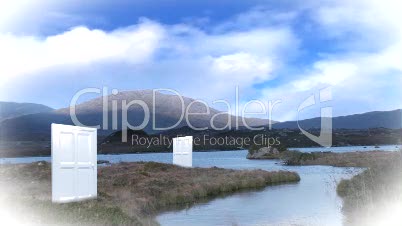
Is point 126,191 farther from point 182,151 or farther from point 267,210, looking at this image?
point 182,151

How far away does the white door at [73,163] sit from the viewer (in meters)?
17.9

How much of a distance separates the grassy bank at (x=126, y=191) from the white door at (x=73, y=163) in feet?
1.84

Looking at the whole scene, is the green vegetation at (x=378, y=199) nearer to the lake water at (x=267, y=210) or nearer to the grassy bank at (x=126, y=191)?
the lake water at (x=267, y=210)

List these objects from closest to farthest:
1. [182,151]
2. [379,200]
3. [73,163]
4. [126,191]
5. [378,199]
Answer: [379,200] < [378,199] < [73,163] < [126,191] < [182,151]

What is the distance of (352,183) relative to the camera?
1054 inches

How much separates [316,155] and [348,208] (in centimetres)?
5520

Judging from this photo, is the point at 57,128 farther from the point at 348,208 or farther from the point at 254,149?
the point at 254,149

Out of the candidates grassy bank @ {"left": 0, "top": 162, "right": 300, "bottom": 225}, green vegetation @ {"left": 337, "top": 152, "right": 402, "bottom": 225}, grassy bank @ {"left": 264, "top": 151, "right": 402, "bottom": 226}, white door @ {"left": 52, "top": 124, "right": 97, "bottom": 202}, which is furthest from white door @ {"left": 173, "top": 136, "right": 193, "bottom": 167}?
white door @ {"left": 52, "top": 124, "right": 97, "bottom": 202}

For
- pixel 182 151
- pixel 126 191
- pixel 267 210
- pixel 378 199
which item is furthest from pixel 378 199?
pixel 182 151

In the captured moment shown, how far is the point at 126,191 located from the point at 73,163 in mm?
7601

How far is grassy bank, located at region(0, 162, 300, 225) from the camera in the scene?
629 inches

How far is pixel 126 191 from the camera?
26078 millimetres

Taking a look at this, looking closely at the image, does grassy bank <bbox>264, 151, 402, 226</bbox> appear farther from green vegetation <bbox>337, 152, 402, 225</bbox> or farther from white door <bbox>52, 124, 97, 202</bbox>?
white door <bbox>52, 124, 97, 202</bbox>

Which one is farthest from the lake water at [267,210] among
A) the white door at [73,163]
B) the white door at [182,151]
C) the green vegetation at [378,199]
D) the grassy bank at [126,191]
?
the white door at [182,151]
